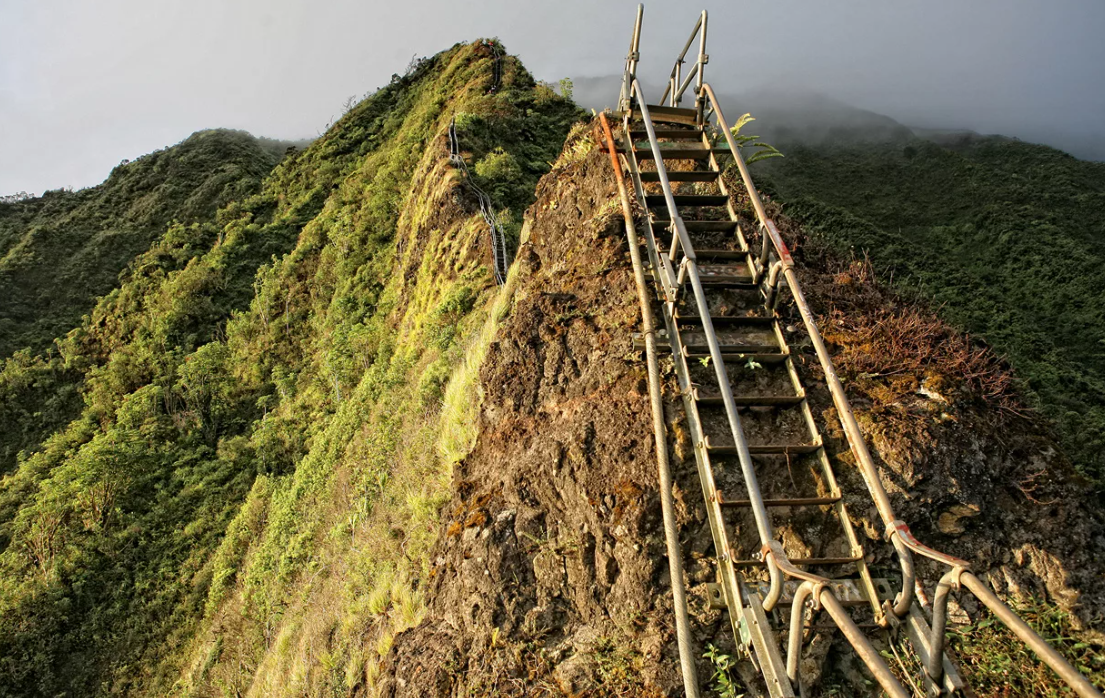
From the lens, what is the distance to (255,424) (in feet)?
45.4

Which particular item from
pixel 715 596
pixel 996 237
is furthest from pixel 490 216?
pixel 996 237

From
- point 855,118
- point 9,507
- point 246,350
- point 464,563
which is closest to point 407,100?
point 246,350

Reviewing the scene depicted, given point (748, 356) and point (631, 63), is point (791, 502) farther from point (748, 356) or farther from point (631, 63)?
point (631, 63)

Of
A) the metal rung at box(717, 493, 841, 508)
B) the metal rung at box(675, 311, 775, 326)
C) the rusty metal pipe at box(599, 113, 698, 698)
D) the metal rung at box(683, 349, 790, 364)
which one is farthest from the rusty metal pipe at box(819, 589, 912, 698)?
the metal rung at box(675, 311, 775, 326)

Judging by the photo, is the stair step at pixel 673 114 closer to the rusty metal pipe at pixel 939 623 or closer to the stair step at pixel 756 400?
the stair step at pixel 756 400

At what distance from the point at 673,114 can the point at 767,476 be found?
16.1 ft

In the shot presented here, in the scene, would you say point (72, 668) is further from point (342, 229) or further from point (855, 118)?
point (855, 118)

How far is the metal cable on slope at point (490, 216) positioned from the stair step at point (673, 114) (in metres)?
3.20

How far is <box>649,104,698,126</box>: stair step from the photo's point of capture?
7031 mm

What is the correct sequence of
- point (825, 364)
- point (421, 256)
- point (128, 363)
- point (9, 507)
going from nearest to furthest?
point (825, 364) → point (421, 256) → point (9, 507) → point (128, 363)

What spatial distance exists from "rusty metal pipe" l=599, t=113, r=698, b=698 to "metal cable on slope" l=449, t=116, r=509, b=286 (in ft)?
13.1

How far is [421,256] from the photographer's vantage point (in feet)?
42.6

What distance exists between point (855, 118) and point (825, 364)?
109 feet

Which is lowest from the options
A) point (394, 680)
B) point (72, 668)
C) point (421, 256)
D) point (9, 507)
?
point (72, 668)
